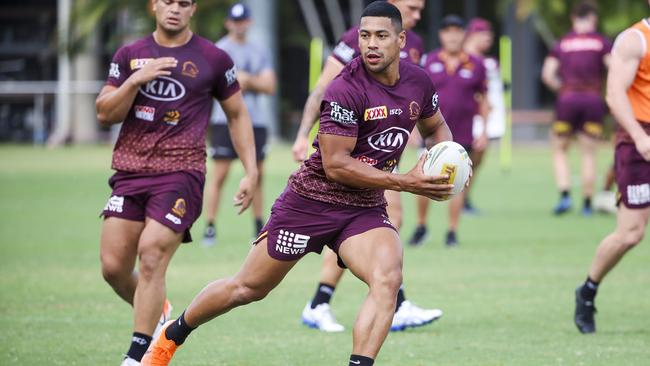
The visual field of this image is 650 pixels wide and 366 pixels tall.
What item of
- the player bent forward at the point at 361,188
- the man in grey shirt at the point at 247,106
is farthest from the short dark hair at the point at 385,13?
the man in grey shirt at the point at 247,106

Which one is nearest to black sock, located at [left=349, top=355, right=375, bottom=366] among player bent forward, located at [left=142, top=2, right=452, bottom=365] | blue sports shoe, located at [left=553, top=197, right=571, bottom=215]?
player bent forward, located at [left=142, top=2, right=452, bottom=365]

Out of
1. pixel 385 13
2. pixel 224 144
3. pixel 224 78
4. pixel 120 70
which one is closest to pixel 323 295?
pixel 224 78

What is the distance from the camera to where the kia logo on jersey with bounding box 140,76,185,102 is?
25.0 feet

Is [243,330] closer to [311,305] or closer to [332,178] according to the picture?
[311,305]

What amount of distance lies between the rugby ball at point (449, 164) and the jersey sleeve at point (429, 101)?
432 millimetres

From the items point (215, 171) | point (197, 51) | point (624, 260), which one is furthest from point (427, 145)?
point (215, 171)

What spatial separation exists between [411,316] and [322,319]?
663mm

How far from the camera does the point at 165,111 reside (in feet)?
→ 25.2

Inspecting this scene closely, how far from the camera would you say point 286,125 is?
38.3 m

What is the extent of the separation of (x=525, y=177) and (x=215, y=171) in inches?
444

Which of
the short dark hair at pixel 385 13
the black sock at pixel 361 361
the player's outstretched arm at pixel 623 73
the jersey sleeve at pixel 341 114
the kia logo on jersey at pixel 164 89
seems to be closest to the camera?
the black sock at pixel 361 361

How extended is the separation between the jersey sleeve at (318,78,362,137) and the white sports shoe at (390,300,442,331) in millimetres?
2796

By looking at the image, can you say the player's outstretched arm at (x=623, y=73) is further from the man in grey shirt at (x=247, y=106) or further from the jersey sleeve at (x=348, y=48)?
the man in grey shirt at (x=247, y=106)

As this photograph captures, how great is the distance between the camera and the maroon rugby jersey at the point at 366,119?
21.1ft
